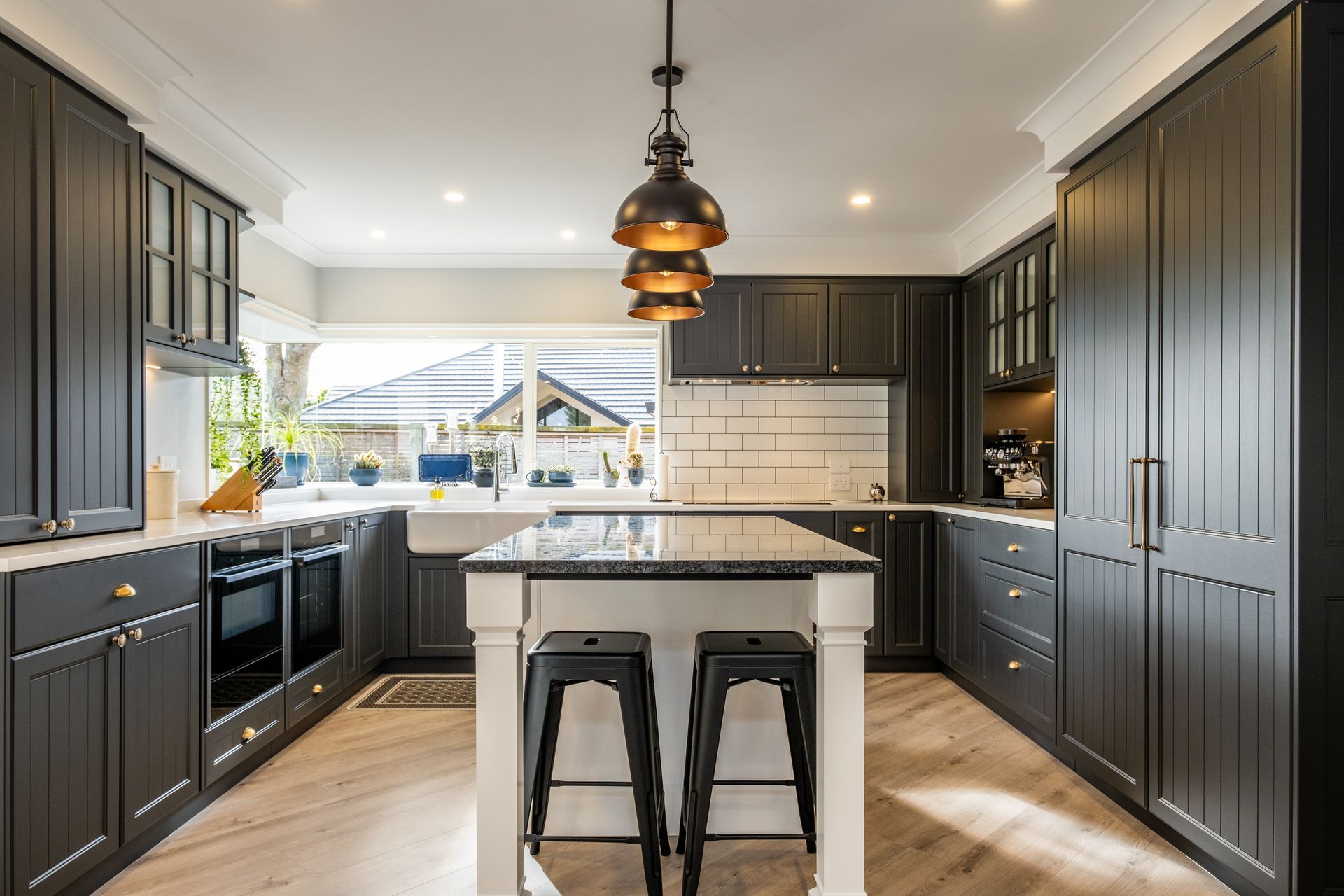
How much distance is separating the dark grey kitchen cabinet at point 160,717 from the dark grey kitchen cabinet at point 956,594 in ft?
11.3

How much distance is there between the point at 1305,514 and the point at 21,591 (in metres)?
3.13

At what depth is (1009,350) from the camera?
407 centimetres

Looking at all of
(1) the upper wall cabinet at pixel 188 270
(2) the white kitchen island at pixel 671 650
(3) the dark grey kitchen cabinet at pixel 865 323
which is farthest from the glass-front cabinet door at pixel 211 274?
(3) the dark grey kitchen cabinet at pixel 865 323

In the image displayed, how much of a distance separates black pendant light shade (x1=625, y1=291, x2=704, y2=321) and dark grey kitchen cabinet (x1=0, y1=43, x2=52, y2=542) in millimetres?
1769

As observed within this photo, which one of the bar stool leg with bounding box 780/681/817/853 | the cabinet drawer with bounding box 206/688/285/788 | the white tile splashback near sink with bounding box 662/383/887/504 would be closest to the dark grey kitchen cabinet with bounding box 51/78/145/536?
the cabinet drawer with bounding box 206/688/285/788

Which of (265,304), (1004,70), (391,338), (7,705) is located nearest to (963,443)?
(1004,70)

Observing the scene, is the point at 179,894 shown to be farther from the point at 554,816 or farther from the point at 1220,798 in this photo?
the point at 1220,798

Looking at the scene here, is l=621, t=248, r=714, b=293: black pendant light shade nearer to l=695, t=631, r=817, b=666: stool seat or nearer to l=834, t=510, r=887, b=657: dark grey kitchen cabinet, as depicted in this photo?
l=695, t=631, r=817, b=666: stool seat

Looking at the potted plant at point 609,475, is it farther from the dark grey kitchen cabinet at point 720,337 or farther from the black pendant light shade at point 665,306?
the black pendant light shade at point 665,306

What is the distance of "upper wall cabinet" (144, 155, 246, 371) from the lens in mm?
2838

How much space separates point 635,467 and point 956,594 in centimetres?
216

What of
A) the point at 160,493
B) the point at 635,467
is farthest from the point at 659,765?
the point at 635,467

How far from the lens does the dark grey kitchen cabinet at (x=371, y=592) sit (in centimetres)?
411

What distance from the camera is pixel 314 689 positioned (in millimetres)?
3533
